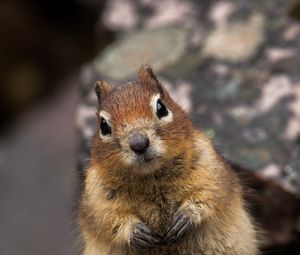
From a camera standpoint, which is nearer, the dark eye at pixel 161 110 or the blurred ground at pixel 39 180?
the dark eye at pixel 161 110

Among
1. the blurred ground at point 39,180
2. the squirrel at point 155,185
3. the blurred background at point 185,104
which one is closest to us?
the squirrel at point 155,185

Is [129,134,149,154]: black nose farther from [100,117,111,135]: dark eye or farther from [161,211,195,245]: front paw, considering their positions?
[161,211,195,245]: front paw

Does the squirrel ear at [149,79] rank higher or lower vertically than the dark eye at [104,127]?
higher

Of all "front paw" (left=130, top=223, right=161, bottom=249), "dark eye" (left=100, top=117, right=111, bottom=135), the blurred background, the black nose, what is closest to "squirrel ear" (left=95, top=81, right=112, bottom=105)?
"dark eye" (left=100, top=117, right=111, bottom=135)

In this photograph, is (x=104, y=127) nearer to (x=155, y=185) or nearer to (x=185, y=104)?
(x=155, y=185)

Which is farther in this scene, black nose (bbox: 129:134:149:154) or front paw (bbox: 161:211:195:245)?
A: front paw (bbox: 161:211:195:245)

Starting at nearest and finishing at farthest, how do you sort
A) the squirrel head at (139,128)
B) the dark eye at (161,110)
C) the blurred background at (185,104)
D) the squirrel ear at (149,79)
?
the squirrel head at (139,128) → the dark eye at (161,110) → the squirrel ear at (149,79) → the blurred background at (185,104)

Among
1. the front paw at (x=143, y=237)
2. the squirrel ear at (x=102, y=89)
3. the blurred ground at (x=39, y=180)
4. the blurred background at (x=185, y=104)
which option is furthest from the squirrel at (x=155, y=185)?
the blurred ground at (x=39, y=180)

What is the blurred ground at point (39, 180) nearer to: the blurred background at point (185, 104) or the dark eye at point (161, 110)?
the blurred background at point (185, 104)
